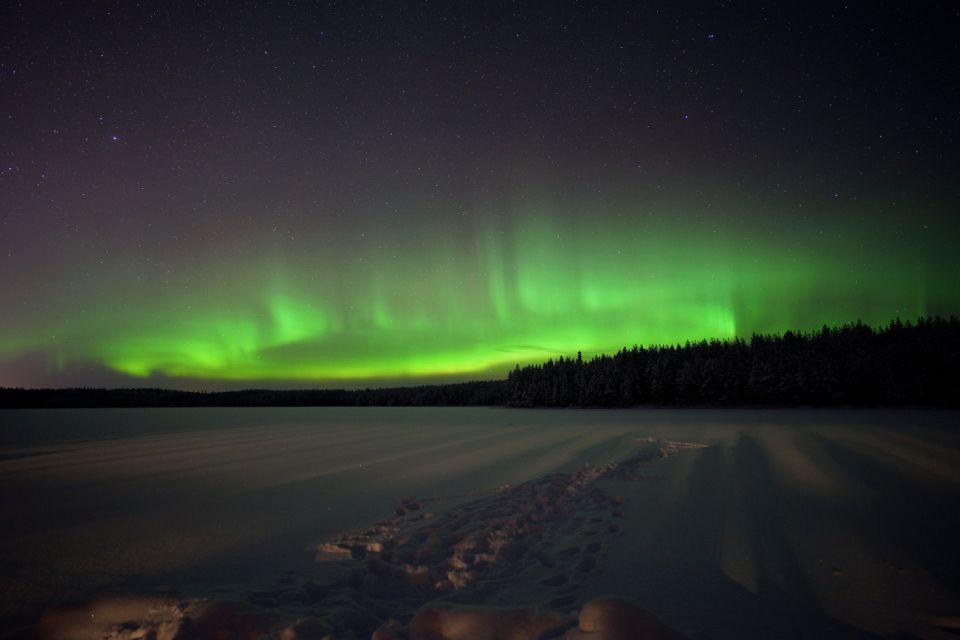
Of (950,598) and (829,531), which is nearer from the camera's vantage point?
(950,598)

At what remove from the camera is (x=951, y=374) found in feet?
185

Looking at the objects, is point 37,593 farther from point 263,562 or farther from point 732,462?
point 732,462

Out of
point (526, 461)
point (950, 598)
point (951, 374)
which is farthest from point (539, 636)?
point (951, 374)

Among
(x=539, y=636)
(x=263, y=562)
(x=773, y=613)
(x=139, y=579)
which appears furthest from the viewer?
(x=263, y=562)

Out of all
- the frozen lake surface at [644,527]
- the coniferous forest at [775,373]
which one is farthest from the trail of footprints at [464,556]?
the coniferous forest at [775,373]

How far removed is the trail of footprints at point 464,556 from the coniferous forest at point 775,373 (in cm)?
7304

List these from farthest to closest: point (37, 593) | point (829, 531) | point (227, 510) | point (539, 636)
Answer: point (227, 510), point (829, 531), point (37, 593), point (539, 636)

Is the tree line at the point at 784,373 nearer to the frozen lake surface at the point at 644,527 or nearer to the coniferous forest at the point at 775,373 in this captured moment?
the coniferous forest at the point at 775,373

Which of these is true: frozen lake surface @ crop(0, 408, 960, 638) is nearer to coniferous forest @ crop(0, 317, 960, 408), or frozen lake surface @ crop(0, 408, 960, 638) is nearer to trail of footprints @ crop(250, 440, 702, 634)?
trail of footprints @ crop(250, 440, 702, 634)

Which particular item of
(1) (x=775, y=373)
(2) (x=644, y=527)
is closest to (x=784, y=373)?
(1) (x=775, y=373)

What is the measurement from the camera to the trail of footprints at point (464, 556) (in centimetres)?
452

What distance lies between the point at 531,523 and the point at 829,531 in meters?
4.30

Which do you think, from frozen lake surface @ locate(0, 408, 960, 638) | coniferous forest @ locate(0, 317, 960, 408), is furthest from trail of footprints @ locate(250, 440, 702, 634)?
coniferous forest @ locate(0, 317, 960, 408)

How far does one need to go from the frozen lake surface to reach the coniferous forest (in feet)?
202
